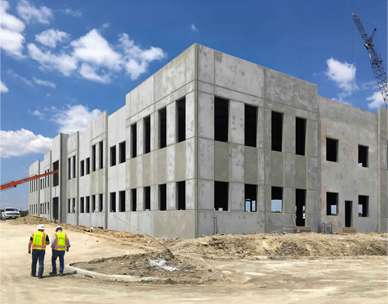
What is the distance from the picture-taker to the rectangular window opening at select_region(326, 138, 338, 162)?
35284mm

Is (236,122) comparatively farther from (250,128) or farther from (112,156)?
(112,156)

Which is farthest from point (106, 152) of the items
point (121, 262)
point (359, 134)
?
point (121, 262)

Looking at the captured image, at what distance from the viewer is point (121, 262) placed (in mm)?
16391

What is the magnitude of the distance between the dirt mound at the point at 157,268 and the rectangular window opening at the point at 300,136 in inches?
746

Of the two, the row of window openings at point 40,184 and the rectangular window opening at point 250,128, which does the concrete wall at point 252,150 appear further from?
the row of window openings at point 40,184

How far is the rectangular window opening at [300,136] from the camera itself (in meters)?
32.1

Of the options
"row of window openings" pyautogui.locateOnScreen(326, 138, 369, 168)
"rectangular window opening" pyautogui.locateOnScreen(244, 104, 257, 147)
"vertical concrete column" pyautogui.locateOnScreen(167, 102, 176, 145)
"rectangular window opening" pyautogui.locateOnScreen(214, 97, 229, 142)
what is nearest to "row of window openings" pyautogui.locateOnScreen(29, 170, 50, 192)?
"rectangular window opening" pyautogui.locateOnScreen(214, 97, 229, 142)

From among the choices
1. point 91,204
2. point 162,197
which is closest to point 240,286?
point 162,197

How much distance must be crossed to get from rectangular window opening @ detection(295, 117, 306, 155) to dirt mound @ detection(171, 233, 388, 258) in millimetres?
9177

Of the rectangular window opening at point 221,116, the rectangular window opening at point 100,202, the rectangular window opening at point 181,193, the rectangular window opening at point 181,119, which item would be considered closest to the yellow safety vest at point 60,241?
the rectangular window opening at point 181,193

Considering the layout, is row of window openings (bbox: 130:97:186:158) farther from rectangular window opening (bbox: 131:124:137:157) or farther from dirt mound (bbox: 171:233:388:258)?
dirt mound (bbox: 171:233:388:258)

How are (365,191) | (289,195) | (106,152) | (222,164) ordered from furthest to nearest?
(106,152) < (365,191) < (289,195) < (222,164)

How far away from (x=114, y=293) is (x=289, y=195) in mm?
20384

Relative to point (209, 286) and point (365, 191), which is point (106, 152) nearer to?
point (365, 191)
